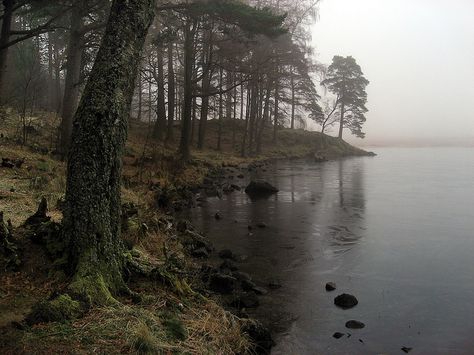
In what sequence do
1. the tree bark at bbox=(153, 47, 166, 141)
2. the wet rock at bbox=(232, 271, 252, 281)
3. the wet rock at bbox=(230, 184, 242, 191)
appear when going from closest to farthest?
the wet rock at bbox=(232, 271, 252, 281) < the wet rock at bbox=(230, 184, 242, 191) < the tree bark at bbox=(153, 47, 166, 141)

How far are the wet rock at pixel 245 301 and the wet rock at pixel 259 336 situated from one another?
0.88 meters

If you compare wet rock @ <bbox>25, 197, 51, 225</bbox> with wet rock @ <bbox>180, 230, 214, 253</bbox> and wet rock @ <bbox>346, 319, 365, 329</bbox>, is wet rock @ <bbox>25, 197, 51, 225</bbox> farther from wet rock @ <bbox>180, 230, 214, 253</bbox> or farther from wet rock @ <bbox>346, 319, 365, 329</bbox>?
wet rock @ <bbox>346, 319, 365, 329</bbox>

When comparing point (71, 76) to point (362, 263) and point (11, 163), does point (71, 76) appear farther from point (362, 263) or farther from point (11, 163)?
point (362, 263)

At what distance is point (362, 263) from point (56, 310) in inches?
262

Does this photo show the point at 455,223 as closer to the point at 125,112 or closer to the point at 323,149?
the point at 125,112

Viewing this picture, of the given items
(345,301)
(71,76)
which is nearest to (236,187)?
(71,76)

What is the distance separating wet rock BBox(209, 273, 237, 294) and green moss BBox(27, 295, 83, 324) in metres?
3.11

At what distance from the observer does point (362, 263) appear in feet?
29.7

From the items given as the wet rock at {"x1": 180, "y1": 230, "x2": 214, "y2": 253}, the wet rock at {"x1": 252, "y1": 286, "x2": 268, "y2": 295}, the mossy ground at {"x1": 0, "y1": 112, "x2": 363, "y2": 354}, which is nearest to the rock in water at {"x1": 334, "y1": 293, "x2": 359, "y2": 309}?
the wet rock at {"x1": 252, "y1": 286, "x2": 268, "y2": 295}

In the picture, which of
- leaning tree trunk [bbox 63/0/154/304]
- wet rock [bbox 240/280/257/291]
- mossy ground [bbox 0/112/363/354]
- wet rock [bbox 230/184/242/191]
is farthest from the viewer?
wet rock [bbox 230/184/242/191]

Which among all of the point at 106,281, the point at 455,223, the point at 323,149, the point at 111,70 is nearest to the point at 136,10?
the point at 111,70

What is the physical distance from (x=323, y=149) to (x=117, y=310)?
44.9 m

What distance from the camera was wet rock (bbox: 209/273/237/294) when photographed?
279 inches

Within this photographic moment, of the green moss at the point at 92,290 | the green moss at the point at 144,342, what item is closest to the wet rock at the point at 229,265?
the green moss at the point at 92,290
